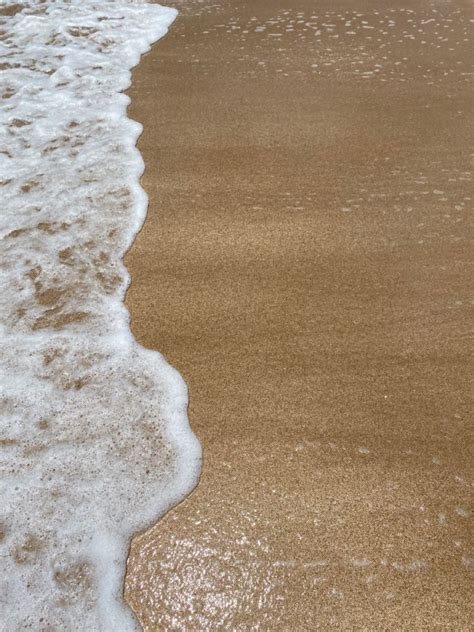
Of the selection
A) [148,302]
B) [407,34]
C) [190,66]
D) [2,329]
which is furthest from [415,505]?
[407,34]

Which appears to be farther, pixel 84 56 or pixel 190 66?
pixel 84 56

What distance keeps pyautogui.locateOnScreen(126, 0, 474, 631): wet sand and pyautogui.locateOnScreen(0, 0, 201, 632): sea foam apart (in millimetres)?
69

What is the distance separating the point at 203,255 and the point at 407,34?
260cm

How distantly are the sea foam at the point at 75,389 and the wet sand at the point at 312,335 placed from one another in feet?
0.23

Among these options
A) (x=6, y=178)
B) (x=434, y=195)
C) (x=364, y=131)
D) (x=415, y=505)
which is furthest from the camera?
(x=364, y=131)

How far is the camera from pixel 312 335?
1.66 meters

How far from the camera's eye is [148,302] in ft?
5.96

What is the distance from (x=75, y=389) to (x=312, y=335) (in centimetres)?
69

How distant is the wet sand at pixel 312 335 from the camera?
1162 millimetres

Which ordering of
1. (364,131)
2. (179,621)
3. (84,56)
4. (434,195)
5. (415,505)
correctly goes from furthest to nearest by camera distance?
(84,56), (364,131), (434,195), (415,505), (179,621)

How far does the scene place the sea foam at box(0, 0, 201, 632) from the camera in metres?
1.20

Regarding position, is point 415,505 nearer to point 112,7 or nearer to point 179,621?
point 179,621

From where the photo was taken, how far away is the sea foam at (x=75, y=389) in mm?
1199

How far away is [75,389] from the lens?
5.15 ft
